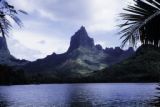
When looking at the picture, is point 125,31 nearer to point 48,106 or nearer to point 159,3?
point 159,3

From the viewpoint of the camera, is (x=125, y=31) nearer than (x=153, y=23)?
Yes

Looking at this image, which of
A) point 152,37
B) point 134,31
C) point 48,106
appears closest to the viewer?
point 134,31

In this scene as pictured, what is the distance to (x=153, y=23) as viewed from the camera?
9961 millimetres

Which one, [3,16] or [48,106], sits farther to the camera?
[48,106]

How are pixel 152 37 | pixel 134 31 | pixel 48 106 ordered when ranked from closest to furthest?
pixel 134 31, pixel 152 37, pixel 48 106

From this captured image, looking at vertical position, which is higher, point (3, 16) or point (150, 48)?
point (3, 16)

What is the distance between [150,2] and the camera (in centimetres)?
962

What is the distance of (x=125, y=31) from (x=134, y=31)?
0.23 metres

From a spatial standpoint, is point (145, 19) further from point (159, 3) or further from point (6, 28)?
point (6, 28)

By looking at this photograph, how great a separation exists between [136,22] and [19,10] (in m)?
3.08

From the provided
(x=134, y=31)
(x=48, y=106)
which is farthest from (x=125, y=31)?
(x=48, y=106)

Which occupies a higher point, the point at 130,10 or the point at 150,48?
the point at 130,10

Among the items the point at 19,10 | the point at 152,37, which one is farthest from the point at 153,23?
the point at 19,10

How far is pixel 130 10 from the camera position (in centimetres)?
955
